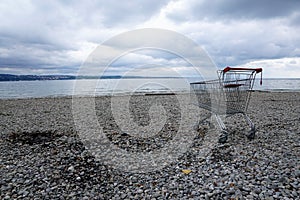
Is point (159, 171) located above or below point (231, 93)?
below

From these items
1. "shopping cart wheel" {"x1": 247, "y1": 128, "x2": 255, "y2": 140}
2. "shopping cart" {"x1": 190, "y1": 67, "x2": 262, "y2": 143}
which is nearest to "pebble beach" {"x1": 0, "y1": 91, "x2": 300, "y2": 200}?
"shopping cart wheel" {"x1": 247, "y1": 128, "x2": 255, "y2": 140}

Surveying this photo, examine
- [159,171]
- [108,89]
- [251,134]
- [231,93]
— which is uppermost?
[231,93]

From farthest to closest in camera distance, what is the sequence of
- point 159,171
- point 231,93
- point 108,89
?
point 108,89 < point 231,93 < point 159,171

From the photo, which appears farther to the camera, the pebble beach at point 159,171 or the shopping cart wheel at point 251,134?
the shopping cart wheel at point 251,134

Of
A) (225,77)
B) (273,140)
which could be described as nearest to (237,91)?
(225,77)

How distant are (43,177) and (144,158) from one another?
2510mm

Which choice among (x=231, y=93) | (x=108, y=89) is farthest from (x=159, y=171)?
Result: (x=108, y=89)

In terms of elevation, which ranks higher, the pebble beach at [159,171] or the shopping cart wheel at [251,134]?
the shopping cart wheel at [251,134]

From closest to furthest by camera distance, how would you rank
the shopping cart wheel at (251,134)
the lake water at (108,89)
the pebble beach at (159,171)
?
the pebble beach at (159,171)
the shopping cart wheel at (251,134)
the lake water at (108,89)

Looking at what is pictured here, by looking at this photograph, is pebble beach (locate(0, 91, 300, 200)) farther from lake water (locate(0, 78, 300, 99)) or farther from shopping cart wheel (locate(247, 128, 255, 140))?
lake water (locate(0, 78, 300, 99))

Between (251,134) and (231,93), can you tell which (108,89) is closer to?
(231,93)

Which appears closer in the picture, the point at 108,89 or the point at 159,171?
the point at 159,171

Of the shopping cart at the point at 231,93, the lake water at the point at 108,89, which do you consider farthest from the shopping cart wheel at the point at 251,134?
the lake water at the point at 108,89

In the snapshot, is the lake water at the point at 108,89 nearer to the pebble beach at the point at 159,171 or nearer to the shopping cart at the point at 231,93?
the shopping cart at the point at 231,93
